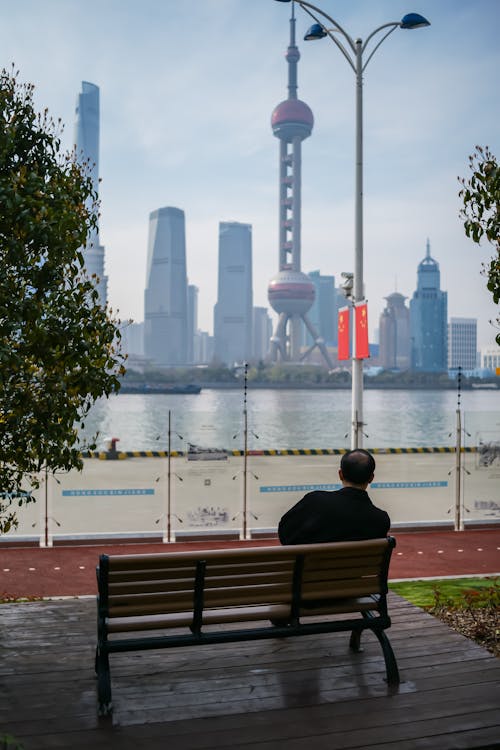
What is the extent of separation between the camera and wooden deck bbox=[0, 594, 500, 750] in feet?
12.2

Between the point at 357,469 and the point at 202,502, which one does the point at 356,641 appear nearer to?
the point at 357,469

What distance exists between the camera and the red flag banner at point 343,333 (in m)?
12.6

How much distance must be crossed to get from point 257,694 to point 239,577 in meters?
0.62

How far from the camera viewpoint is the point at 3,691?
421cm

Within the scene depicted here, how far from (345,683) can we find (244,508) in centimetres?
824

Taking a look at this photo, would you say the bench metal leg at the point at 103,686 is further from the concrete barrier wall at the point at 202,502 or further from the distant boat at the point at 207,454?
the distant boat at the point at 207,454

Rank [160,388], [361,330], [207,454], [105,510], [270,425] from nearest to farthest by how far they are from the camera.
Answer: [361,330] → [105,510] → [207,454] → [270,425] → [160,388]

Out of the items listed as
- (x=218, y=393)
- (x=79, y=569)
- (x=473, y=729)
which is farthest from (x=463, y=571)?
(x=218, y=393)

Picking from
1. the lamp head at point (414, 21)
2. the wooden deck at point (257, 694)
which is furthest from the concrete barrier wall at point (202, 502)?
the lamp head at point (414, 21)

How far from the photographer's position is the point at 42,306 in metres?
5.37

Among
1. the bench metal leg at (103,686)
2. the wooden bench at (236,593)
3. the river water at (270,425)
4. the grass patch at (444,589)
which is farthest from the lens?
the river water at (270,425)

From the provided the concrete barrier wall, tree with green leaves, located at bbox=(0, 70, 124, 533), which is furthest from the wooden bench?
the concrete barrier wall

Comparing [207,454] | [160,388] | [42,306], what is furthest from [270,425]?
[42,306]

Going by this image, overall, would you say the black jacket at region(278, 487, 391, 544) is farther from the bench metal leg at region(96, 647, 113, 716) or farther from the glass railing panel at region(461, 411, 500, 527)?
the glass railing panel at region(461, 411, 500, 527)
